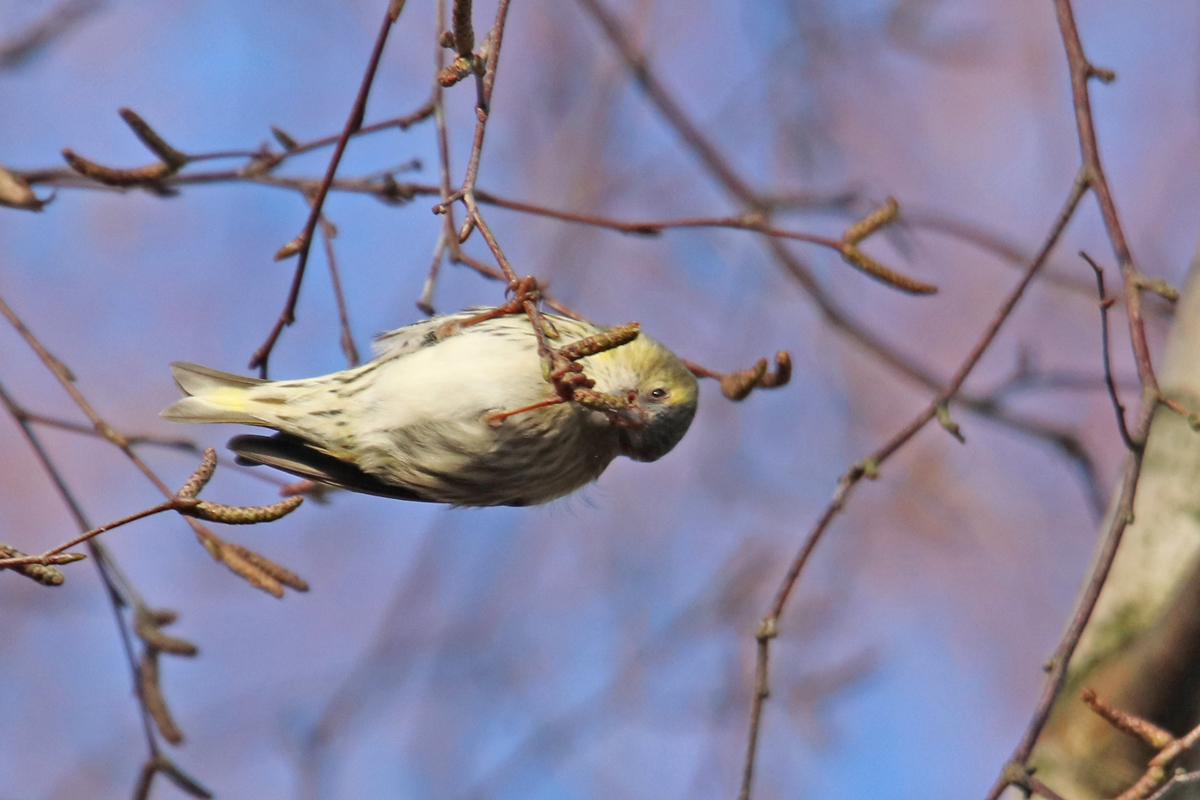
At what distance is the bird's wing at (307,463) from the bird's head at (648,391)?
52 cm

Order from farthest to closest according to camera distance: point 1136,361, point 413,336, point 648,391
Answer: point 413,336, point 648,391, point 1136,361

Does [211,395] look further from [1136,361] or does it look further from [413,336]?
[1136,361]

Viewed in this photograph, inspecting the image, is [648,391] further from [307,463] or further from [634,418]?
[307,463]

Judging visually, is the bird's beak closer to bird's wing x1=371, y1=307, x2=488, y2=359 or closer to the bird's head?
the bird's head

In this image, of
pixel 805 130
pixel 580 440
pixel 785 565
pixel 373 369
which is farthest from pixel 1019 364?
pixel 785 565

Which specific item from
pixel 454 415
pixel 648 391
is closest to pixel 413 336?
pixel 454 415

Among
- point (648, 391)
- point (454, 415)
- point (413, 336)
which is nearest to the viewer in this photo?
point (454, 415)

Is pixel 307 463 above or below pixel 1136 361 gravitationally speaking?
above

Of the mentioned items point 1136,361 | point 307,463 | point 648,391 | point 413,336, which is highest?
point 413,336

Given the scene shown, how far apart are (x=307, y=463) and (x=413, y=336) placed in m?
0.40

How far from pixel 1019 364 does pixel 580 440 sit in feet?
4.07

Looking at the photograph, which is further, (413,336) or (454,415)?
(413,336)

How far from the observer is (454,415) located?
2637mm

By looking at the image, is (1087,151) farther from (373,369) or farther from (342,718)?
(342,718)
